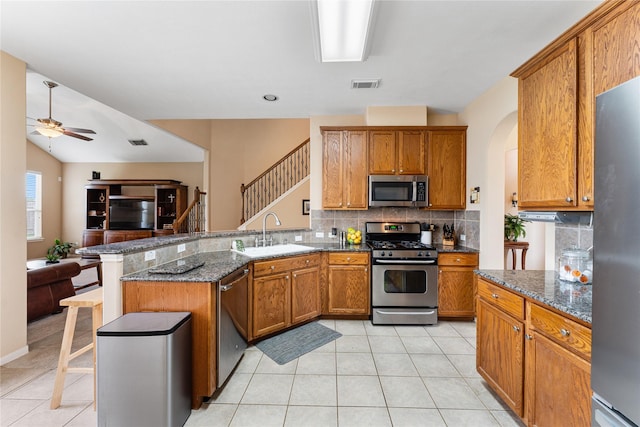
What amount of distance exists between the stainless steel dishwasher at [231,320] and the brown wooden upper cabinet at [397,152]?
224 centimetres

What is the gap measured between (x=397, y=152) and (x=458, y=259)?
1.58 meters

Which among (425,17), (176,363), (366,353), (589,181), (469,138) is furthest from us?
(469,138)

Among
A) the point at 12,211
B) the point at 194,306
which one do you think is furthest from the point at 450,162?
the point at 12,211

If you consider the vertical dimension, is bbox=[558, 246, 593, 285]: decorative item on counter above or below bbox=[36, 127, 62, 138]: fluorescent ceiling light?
below

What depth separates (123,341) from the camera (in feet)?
5.24

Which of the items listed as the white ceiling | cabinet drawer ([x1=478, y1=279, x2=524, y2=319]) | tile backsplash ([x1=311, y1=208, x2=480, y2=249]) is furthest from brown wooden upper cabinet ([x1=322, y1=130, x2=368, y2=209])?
cabinet drawer ([x1=478, y1=279, x2=524, y2=319])

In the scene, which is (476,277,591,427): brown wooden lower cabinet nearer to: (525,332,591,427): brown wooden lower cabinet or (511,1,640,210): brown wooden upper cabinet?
(525,332,591,427): brown wooden lower cabinet

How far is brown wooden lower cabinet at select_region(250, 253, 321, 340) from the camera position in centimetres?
284

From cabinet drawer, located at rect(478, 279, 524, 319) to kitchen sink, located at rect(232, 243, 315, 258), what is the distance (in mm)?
1892

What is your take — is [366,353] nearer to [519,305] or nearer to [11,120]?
[519,305]

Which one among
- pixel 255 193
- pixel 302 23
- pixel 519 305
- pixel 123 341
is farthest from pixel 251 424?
pixel 255 193

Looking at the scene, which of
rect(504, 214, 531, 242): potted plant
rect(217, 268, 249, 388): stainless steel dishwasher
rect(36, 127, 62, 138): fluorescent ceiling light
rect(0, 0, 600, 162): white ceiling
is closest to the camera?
rect(0, 0, 600, 162): white ceiling

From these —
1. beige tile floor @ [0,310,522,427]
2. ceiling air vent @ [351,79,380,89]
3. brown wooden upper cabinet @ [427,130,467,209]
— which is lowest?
beige tile floor @ [0,310,522,427]

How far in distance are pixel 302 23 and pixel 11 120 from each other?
9.47ft
